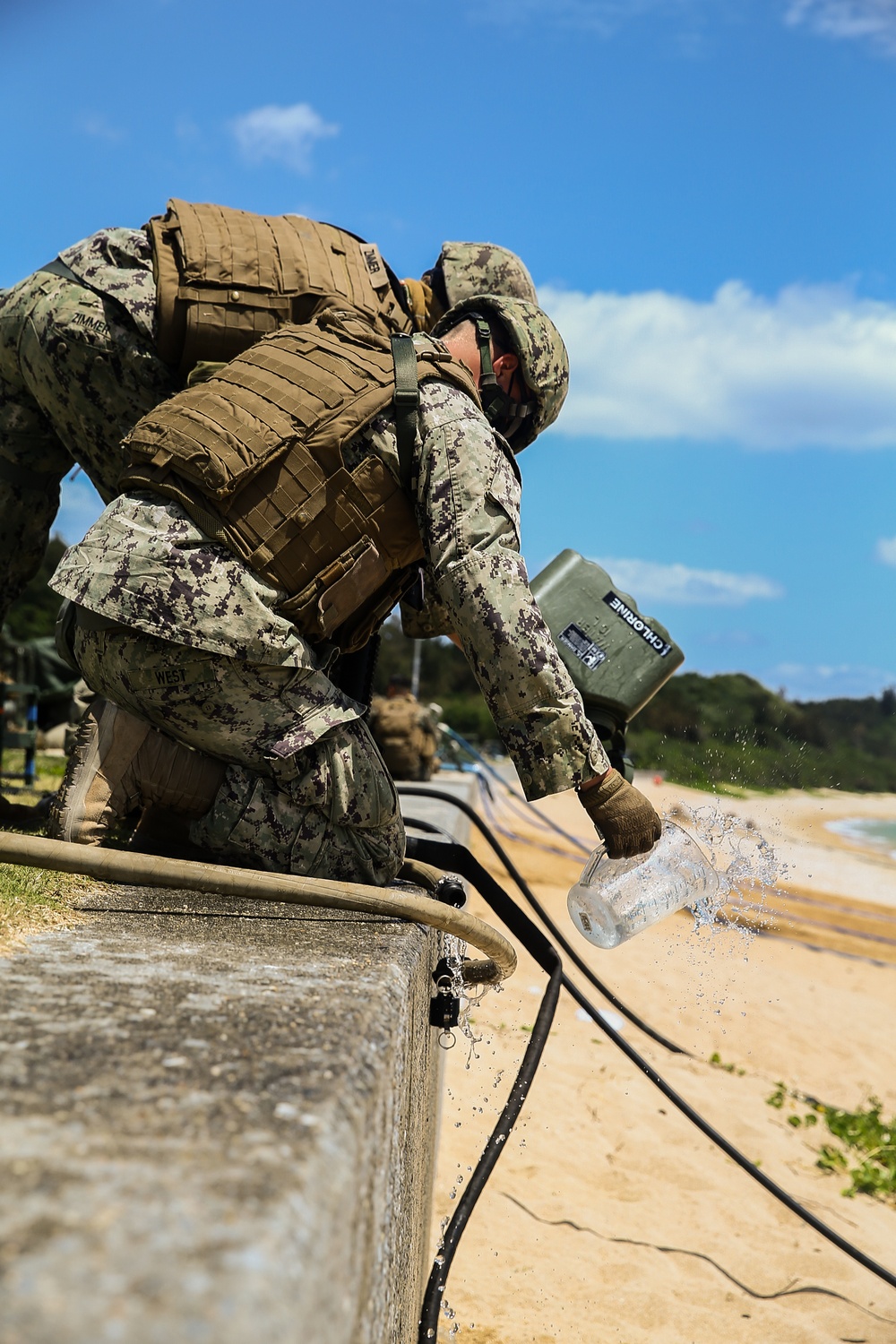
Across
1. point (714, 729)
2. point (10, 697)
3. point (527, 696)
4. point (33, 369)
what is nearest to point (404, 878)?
point (527, 696)

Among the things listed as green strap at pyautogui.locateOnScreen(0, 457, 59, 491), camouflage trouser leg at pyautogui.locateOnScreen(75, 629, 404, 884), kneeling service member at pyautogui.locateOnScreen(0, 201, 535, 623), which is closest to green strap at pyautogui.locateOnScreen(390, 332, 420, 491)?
camouflage trouser leg at pyautogui.locateOnScreen(75, 629, 404, 884)

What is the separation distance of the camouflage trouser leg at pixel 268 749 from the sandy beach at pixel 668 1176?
1088 mm

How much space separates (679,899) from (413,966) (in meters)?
1.70

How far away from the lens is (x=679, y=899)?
3100 millimetres

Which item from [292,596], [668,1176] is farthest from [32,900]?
[668,1176]

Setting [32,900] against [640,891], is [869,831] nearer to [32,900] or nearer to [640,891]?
[640,891]

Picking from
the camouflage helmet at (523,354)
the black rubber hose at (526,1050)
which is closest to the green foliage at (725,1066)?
the black rubber hose at (526,1050)

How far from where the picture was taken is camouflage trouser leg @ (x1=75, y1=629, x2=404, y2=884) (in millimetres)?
2311

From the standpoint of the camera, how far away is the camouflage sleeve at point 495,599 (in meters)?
2.27

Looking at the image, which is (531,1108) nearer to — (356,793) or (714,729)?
(714,729)

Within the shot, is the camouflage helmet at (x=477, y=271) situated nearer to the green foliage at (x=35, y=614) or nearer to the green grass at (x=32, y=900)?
the green grass at (x=32, y=900)

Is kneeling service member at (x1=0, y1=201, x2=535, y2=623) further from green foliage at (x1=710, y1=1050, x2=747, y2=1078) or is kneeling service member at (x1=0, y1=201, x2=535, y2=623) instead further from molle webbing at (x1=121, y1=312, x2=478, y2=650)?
green foliage at (x1=710, y1=1050, x2=747, y2=1078)

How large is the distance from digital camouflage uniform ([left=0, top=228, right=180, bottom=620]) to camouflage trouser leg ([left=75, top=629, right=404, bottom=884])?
75 cm

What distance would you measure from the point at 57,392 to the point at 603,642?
163cm
